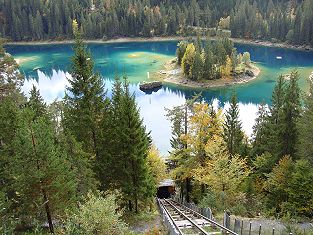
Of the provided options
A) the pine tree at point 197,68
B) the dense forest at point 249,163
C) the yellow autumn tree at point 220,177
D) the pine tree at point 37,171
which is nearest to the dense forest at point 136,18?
the pine tree at point 197,68

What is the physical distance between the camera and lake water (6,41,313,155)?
94938mm

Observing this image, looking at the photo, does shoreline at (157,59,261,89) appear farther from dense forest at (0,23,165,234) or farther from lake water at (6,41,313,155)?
dense forest at (0,23,165,234)

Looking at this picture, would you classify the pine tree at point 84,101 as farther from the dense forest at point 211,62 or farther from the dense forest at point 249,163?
the dense forest at point 211,62

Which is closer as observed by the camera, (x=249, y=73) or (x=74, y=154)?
(x=74, y=154)

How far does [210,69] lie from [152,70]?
25.8 metres

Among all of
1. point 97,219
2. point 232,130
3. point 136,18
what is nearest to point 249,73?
point 232,130

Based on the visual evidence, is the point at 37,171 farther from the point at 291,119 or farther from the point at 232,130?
the point at 232,130

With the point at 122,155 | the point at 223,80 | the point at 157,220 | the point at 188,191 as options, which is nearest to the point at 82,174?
the point at 122,155

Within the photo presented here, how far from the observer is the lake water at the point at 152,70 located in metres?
94.9

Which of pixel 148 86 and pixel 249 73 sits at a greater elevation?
pixel 249 73

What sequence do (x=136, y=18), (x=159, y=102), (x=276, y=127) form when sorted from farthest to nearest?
(x=136, y=18), (x=159, y=102), (x=276, y=127)

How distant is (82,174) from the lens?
3019 cm

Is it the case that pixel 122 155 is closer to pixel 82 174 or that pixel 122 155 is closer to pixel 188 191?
pixel 82 174

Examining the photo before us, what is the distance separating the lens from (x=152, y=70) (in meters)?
134
